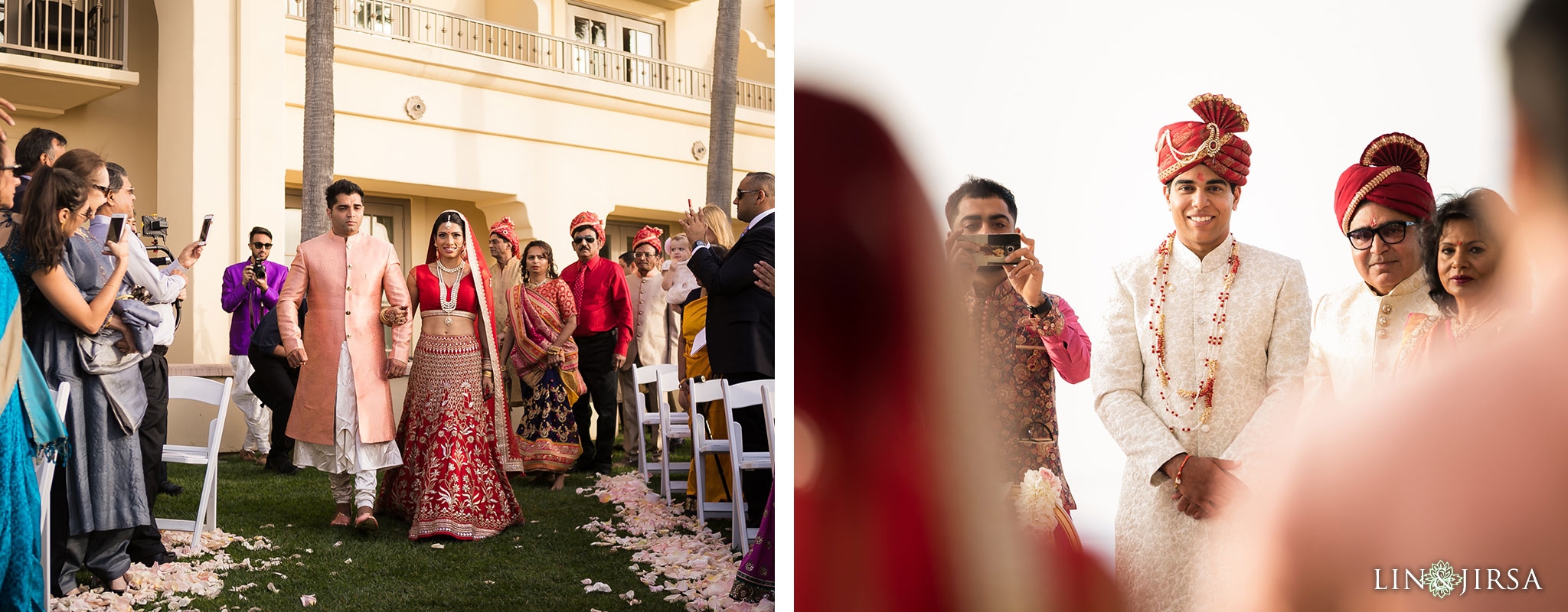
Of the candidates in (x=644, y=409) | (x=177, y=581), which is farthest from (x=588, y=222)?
(x=177, y=581)

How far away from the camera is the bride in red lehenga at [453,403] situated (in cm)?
396

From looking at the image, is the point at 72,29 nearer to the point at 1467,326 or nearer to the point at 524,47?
the point at 524,47

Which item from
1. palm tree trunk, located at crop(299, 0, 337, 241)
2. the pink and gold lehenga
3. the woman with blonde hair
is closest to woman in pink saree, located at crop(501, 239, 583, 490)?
the pink and gold lehenga

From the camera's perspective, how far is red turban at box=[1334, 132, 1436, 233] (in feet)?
5.58

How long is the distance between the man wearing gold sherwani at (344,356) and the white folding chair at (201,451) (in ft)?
0.92

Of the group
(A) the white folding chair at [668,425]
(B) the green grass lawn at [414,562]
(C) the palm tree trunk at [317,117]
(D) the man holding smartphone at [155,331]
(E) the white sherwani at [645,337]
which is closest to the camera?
(B) the green grass lawn at [414,562]

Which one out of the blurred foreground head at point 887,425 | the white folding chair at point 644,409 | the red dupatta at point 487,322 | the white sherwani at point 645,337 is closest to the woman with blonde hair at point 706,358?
the white folding chair at point 644,409

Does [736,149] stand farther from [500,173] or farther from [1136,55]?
[1136,55]

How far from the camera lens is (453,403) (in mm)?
3992

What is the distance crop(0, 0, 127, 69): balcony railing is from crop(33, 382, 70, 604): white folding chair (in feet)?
17.7

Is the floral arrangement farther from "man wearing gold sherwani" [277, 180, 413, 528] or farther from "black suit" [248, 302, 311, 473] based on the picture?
"black suit" [248, 302, 311, 473]

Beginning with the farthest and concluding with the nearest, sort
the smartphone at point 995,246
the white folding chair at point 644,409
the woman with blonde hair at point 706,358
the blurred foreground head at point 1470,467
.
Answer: the white folding chair at point 644,409
the woman with blonde hair at point 706,358
the smartphone at point 995,246
the blurred foreground head at point 1470,467

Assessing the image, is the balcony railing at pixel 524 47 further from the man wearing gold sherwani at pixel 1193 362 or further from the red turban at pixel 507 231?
the man wearing gold sherwani at pixel 1193 362

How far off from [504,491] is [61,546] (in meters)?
1.54
